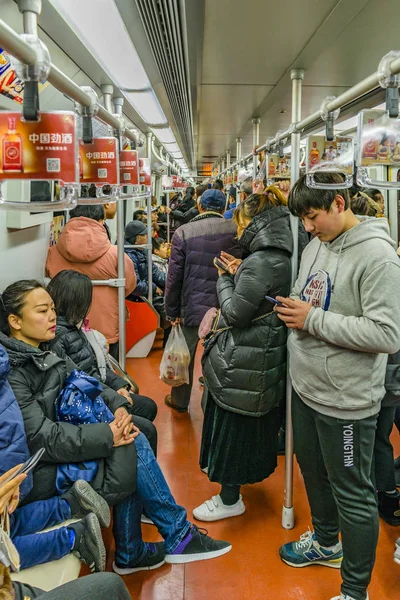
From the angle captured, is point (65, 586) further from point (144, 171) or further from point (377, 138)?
point (144, 171)

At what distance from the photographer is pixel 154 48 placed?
2865 millimetres

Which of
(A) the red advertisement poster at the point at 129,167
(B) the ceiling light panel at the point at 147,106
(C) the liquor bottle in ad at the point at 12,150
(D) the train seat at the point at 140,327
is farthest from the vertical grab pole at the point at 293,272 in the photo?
(D) the train seat at the point at 140,327

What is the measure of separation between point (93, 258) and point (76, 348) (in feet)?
3.98

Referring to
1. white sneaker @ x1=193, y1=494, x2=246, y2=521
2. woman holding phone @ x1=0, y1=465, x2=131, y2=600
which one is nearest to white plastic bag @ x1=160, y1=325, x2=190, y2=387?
white sneaker @ x1=193, y1=494, x2=246, y2=521

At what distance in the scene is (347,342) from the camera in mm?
1936

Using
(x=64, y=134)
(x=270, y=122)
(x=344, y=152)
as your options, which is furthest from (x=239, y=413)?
(x=270, y=122)

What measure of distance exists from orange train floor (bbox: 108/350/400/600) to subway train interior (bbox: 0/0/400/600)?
0.4 inches

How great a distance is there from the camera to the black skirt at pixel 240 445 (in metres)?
2.70

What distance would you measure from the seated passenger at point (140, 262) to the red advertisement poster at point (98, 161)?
10.7 feet

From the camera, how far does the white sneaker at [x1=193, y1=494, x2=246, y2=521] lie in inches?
112

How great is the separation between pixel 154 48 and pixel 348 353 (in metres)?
1.99

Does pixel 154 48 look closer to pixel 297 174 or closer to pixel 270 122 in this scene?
pixel 297 174

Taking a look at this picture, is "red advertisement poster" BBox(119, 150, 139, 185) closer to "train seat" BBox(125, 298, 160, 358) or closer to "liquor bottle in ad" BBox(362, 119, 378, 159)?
"liquor bottle in ad" BBox(362, 119, 378, 159)

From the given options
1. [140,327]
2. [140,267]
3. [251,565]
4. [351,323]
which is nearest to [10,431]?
[351,323]
